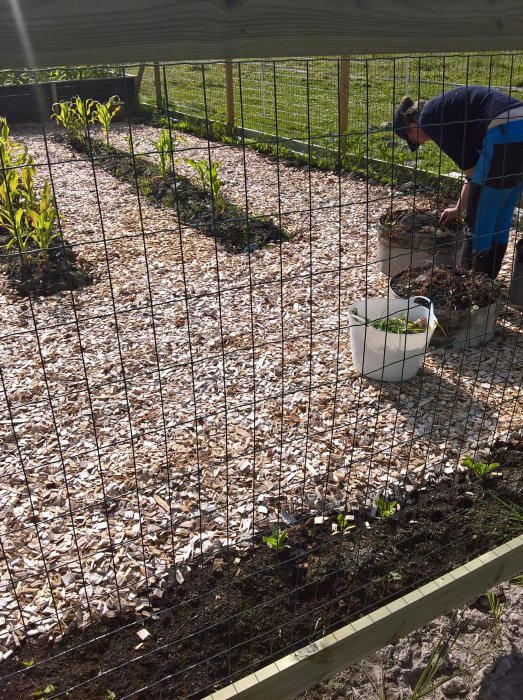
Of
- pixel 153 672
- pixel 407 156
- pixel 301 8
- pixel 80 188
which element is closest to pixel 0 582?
pixel 153 672

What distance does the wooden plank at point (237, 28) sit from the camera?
49.7 inches

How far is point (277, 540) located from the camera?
2523mm

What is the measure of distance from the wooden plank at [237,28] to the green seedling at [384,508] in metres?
1.73

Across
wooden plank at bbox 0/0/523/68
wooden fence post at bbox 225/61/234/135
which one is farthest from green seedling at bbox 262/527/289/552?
wooden fence post at bbox 225/61/234/135

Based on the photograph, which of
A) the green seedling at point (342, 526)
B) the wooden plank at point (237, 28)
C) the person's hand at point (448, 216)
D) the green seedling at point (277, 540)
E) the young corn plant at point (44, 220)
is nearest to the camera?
the wooden plank at point (237, 28)

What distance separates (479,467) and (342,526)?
2.33 feet

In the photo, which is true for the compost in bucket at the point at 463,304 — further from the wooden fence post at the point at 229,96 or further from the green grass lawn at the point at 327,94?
the wooden fence post at the point at 229,96

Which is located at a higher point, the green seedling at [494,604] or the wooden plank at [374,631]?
the wooden plank at [374,631]

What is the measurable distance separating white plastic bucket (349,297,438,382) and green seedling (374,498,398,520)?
875 mm

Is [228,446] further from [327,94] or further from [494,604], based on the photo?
[327,94]

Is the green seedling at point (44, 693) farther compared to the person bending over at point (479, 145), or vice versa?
the person bending over at point (479, 145)

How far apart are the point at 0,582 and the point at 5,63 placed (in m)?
1.92

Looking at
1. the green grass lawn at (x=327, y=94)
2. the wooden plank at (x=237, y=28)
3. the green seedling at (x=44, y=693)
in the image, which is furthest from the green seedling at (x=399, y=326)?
the green grass lawn at (x=327, y=94)

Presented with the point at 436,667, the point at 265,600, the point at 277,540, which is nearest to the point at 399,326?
the point at 277,540
